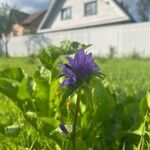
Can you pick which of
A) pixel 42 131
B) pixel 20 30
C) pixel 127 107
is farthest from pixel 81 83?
pixel 20 30

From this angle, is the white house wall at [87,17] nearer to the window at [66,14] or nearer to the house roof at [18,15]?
the window at [66,14]

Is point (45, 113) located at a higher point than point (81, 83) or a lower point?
lower

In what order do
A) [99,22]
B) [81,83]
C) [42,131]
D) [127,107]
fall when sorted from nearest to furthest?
1. [81,83]
2. [42,131]
3. [127,107]
4. [99,22]

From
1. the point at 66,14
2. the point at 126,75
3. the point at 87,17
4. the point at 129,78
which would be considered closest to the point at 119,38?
the point at 87,17

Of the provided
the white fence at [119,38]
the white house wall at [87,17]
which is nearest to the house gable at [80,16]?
the white house wall at [87,17]

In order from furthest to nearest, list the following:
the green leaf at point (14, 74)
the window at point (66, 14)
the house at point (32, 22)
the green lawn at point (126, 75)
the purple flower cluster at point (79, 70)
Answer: the house at point (32, 22) < the window at point (66, 14) < the green lawn at point (126, 75) < the green leaf at point (14, 74) < the purple flower cluster at point (79, 70)

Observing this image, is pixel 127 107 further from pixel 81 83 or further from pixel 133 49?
pixel 133 49
